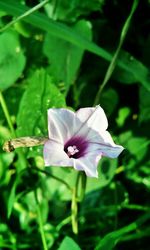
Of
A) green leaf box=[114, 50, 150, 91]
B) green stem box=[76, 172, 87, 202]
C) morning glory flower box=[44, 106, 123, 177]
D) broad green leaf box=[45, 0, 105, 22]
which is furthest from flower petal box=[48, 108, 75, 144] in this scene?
broad green leaf box=[45, 0, 105, 22]

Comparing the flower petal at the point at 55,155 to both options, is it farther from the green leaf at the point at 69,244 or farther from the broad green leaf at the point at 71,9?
the broad green leaf at the point at 71,9

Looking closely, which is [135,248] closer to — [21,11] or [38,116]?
[38,116]

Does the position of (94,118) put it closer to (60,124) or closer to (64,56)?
(60,124)

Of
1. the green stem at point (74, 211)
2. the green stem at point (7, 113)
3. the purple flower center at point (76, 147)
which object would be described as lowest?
the green stem at point (74, 211)

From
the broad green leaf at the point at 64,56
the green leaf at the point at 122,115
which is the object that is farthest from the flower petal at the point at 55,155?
the green leaf at the point at 122,115

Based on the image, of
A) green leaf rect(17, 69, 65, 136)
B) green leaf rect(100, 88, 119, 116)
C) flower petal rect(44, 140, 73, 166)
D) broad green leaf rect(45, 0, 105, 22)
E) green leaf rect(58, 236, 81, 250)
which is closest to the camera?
flower petal rect(44, 140, 73, 166)

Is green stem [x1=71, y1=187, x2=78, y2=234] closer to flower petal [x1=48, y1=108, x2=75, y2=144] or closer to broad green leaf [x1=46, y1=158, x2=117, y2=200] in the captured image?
broad green leaf [x1=46, y1=158, x2=117, y2=200]
